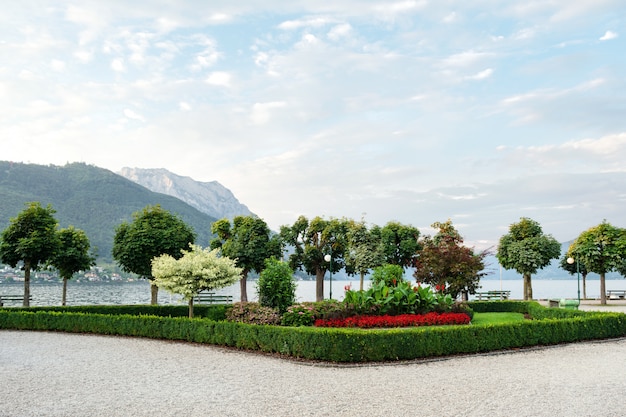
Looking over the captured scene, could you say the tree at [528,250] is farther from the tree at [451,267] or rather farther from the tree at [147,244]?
the tree at [147,244]

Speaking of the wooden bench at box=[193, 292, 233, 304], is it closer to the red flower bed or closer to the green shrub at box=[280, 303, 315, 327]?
the green shrub at box=[280, 303, 315, 327]

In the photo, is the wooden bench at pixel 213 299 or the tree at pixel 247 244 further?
the tree at pixel 247 244

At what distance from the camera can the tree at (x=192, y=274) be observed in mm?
25188

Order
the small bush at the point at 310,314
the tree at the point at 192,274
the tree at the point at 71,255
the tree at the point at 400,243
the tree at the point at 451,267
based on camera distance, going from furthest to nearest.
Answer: the tree at the point at 400,243
the tree at the point at 71,255
the tree at the point at 451,267
the tree at the point at 192,274
the small bush at the point at 310,314

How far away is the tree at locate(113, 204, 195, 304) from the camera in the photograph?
3641 cm

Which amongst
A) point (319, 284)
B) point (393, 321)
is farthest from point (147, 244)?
point (393, 321)

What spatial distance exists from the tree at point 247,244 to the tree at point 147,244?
25.8 feet

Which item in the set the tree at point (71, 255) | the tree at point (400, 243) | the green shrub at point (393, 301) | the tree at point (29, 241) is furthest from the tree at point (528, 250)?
the tree at point (29, 241)

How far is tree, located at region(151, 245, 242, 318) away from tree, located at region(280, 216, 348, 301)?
859 inches

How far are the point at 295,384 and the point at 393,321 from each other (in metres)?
8.50

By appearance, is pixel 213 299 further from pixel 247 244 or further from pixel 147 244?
pixel 147 244

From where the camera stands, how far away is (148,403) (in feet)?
35.6

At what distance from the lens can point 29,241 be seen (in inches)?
1302

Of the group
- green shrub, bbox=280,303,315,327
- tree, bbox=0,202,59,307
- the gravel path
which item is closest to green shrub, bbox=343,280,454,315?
green shrub, bbox=280,303,315,327
